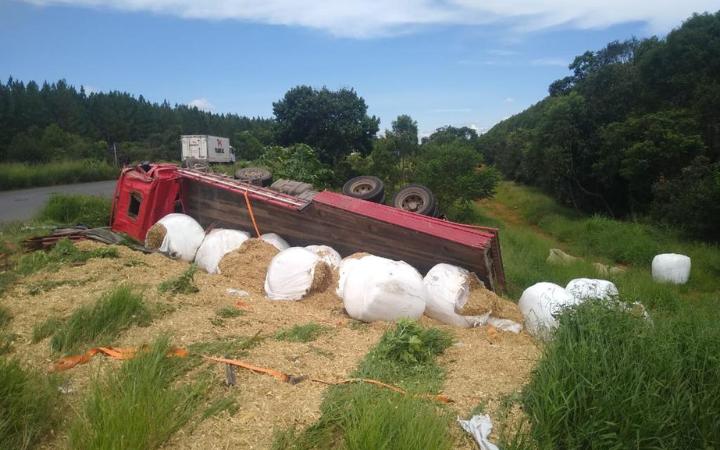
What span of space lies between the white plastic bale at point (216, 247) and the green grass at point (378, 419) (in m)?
3.81

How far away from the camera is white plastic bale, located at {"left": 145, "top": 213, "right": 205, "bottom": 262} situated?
713 cm

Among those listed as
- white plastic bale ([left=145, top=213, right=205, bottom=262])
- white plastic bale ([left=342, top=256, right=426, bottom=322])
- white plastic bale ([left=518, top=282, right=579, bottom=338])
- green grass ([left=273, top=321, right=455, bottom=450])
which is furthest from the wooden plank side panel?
green grass ([left=273, top=321, right=455, bottom=450])

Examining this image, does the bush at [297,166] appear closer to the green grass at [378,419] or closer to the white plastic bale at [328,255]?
the white plastic bale at [328,255]

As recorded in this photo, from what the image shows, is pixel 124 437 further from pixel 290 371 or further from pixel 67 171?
pixel 67 171

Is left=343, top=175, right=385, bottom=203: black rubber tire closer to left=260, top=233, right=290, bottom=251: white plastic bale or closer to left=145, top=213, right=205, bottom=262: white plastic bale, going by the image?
left=260, top=233, right=290, bottom=251: white plastic bale

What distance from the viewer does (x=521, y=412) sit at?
2984 millimetres

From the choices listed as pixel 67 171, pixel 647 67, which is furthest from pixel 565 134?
pixel 67 171

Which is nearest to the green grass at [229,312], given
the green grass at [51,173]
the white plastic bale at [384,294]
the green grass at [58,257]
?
the white plastic bale at [384,294]

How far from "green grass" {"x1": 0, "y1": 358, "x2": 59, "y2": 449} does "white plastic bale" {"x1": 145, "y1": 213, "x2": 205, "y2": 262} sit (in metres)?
4.26

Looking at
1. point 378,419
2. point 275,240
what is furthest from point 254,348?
point 275,240

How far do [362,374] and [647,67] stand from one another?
778 inches

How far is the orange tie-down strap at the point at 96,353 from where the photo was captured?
10.9 feet

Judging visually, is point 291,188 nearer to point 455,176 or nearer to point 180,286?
point 180,286

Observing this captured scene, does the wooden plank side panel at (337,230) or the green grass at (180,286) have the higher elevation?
the wooden plank side panel at (337,230)
